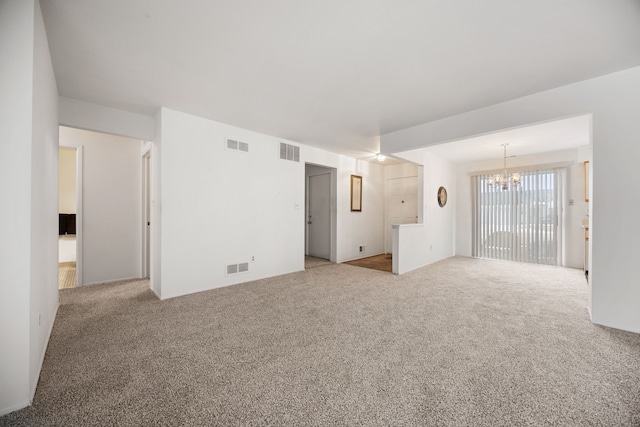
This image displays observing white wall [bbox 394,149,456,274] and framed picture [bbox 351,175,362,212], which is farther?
framed picture [bbox 351,175,362,212]

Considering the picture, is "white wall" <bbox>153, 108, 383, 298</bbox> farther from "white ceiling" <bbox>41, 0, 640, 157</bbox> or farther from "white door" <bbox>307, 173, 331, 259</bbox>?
"white door" <bbox>307, 173, 331, 259</bbox>

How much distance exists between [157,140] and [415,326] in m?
3.99

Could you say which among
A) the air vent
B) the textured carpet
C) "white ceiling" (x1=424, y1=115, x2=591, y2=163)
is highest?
"white ceiling" (x1=424, y1=115, x2=591, y2=163)

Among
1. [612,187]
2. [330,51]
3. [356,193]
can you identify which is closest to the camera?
[330,51]

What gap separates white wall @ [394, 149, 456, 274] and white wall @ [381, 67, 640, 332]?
2.42 meters

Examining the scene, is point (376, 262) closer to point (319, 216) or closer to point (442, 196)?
point (319, 216)

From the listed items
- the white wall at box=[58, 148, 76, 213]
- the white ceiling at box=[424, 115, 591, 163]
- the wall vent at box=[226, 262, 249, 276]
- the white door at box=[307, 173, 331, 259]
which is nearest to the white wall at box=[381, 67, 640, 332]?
the white ceiling at box=[424, 115, 591, 163]

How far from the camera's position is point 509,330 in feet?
7.89

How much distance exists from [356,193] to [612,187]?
429 cm

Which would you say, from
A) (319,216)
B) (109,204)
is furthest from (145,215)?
(319,216)

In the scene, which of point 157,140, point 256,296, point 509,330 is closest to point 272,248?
point 256,296

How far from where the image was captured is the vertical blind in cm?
540

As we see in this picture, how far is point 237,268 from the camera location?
13.1 ft

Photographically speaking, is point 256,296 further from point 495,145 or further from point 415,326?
point 495,145
